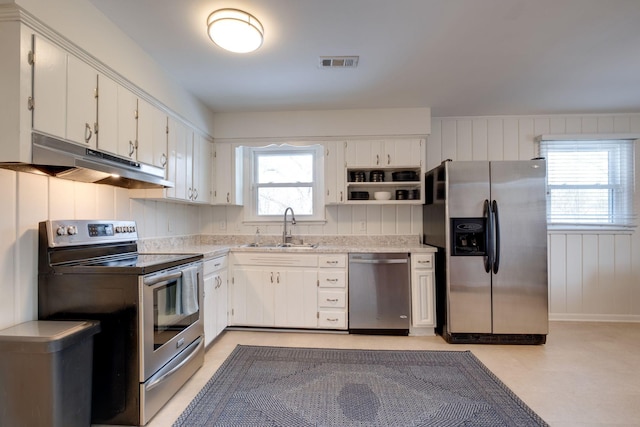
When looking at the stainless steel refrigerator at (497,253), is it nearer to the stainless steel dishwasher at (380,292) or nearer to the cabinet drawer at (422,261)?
the cabinet drawer at (422,261)

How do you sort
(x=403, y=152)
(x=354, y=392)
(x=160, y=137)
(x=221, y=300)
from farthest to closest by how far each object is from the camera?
(x=403, y=152), (x=221, y=300), (x=160, y=137), (x=354, y=392)

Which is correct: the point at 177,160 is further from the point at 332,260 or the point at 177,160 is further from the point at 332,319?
the point at 332,319

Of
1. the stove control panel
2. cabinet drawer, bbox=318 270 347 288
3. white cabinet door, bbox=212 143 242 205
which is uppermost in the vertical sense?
white cabinet door, bbox=212 143 242 205

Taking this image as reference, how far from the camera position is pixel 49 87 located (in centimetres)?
157

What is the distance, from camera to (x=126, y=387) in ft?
5.61

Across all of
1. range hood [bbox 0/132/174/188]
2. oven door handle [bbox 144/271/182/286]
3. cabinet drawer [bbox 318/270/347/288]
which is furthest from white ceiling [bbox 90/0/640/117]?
cabinet drawer [bbox 318/270/347/288]

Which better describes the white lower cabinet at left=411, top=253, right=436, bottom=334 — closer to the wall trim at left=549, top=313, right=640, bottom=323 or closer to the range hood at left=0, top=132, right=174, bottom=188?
the wall trim at left=549, top=313, right=640, bottom=323

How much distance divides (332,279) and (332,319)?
1.36 feet

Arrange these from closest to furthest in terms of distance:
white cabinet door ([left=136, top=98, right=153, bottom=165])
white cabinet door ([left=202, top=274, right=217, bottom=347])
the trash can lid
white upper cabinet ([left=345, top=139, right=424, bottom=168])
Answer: the trash can lid → white cabinet door ([left=136, top=98, right=153, bottom=165]) → white cabinet door ([left=202, top=274, right=217, bottom=347]) → white upper cabinet ([left=345, top=139, right=424, bottom=168])

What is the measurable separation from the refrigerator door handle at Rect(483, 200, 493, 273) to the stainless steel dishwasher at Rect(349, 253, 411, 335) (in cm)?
73

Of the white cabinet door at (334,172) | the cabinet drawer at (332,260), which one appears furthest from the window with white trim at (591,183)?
the cabinet drawer at (332,260)

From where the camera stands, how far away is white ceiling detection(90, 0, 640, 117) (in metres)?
1.86

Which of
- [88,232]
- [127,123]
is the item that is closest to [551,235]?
[127,123]

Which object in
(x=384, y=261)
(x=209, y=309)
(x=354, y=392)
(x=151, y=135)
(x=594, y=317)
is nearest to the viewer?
(x=354, y=392)
